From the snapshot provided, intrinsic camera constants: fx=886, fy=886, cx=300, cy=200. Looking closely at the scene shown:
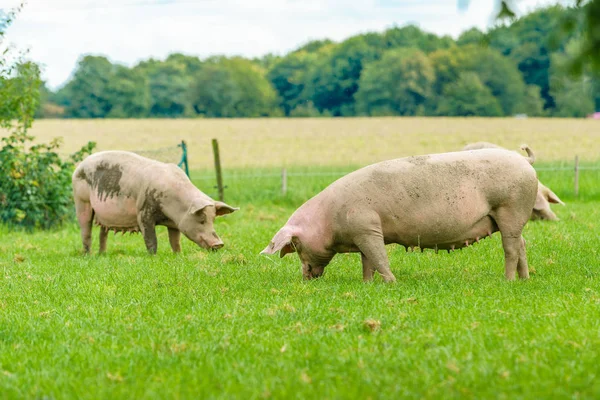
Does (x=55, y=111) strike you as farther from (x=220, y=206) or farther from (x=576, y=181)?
(x=220, y=206)

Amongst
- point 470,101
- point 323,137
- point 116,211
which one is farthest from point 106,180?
point 470,101

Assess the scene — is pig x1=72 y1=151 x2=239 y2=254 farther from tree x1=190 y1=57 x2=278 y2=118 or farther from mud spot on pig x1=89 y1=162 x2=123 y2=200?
tree x1=190 y1=57 x2=278 y2=118

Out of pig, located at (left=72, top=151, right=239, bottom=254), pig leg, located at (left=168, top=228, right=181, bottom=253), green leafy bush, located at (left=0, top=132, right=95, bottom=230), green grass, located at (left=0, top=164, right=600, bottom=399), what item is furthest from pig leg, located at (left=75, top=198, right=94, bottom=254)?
green leafy bush, located at (left=0, top=132, right=95, bottom=230)

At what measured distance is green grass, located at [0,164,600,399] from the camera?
17.8 ft

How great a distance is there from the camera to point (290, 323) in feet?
23.6

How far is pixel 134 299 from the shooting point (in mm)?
8508

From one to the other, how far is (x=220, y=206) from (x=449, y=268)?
3.14 metres

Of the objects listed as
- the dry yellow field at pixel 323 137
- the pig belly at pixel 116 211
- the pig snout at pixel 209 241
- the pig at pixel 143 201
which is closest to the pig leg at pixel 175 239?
the pig at pixel 143 201

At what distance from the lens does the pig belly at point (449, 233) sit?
8.78 meters

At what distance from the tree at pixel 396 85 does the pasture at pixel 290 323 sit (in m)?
59.2

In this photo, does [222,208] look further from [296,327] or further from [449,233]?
[296,327]

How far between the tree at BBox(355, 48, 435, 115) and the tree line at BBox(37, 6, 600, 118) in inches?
3.4

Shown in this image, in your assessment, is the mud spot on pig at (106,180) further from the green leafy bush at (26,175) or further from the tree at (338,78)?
the tree at (338,78)

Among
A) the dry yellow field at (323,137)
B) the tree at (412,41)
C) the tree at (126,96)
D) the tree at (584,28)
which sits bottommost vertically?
the dry yellow field at (323,137)
